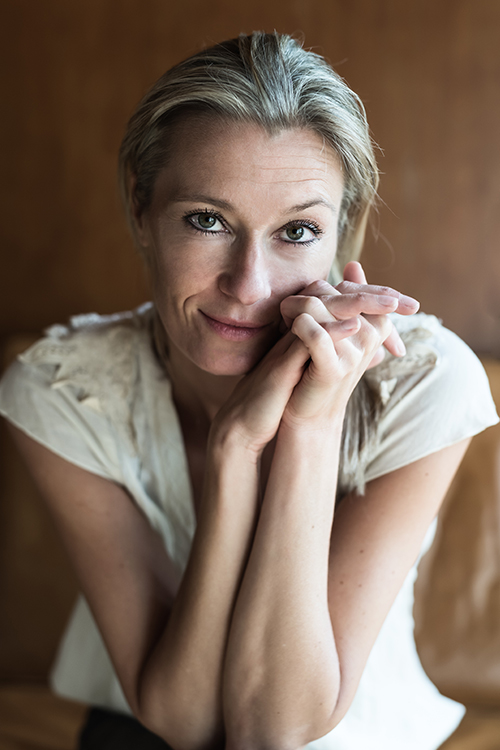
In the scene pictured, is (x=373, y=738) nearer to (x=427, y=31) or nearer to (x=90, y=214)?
(x=90, y=214)

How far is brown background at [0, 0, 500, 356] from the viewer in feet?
5.65

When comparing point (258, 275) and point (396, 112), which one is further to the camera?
point (396, 112)

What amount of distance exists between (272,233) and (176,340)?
0.25m

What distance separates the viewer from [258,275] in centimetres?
90

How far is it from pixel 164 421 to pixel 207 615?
1.34 feet

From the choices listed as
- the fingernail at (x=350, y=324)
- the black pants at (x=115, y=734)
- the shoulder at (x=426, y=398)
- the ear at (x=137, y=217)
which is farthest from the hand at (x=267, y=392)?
the black pants at (x=115, y=734)

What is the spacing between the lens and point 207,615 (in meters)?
0.93

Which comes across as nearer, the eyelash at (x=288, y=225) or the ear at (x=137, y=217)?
the eyelash at (x=288, y=225)

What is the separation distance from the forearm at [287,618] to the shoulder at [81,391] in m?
A: 0.38

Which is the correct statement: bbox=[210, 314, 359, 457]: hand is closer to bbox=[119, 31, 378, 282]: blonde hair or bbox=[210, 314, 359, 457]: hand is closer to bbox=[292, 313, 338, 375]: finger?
bbox=[292, 313, 338, 375]: finger

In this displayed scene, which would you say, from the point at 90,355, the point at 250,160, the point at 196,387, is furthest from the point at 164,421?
the point at 250,160

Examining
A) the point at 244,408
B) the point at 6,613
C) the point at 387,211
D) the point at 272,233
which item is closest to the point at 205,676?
the point at 244,408

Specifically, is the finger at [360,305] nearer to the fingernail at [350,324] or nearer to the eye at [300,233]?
the fingernail at [350,324]

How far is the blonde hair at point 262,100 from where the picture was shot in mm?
891
